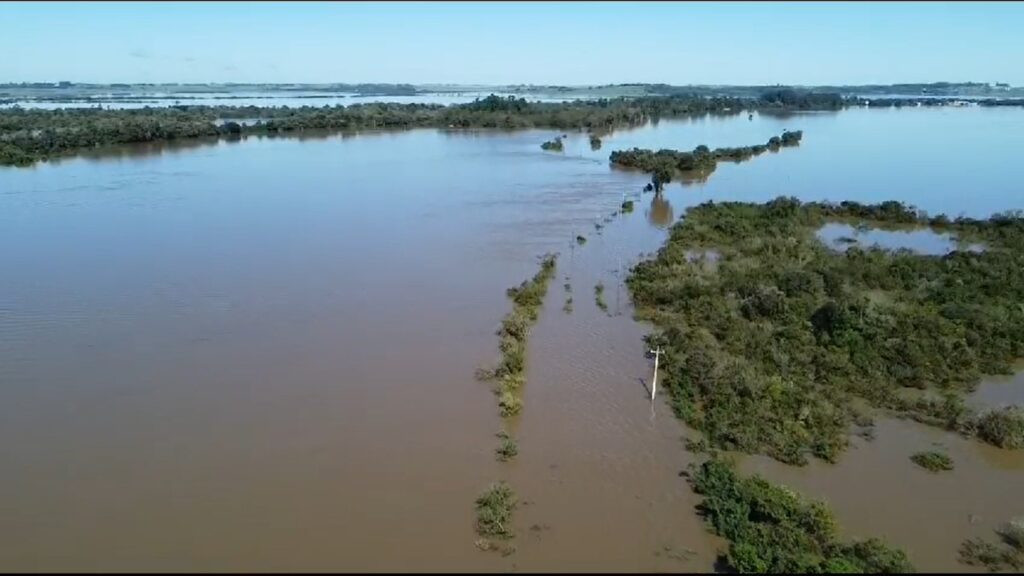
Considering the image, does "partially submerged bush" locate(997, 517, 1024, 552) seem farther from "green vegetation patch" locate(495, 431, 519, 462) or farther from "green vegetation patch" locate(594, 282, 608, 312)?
"green vegetation patch" locate(594, 282, 608, 312)

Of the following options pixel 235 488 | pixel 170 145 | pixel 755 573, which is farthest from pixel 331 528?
pixel 170 145

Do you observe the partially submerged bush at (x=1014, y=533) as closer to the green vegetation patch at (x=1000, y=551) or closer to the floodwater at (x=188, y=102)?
the green vegetation patch at (x=1000, y=551)

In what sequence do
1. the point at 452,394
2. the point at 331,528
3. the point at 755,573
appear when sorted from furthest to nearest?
1. the point at 452,394
2. the point at 331,528
3. the point at 755,573

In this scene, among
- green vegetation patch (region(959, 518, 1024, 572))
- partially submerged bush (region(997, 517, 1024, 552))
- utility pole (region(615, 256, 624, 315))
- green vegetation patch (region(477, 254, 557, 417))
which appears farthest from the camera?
utility pole (region(615, 256, 624, 315))

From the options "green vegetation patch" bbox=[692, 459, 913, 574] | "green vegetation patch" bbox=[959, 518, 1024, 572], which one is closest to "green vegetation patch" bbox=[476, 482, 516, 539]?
"green vegetation patch" bbox=[692, 459, 913, 574]

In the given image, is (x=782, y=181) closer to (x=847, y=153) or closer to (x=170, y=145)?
(x=847, y=153)

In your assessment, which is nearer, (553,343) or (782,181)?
(553,343)

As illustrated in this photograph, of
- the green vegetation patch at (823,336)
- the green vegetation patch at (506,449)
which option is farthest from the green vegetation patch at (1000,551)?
the green vegetation patch at (506,449)
